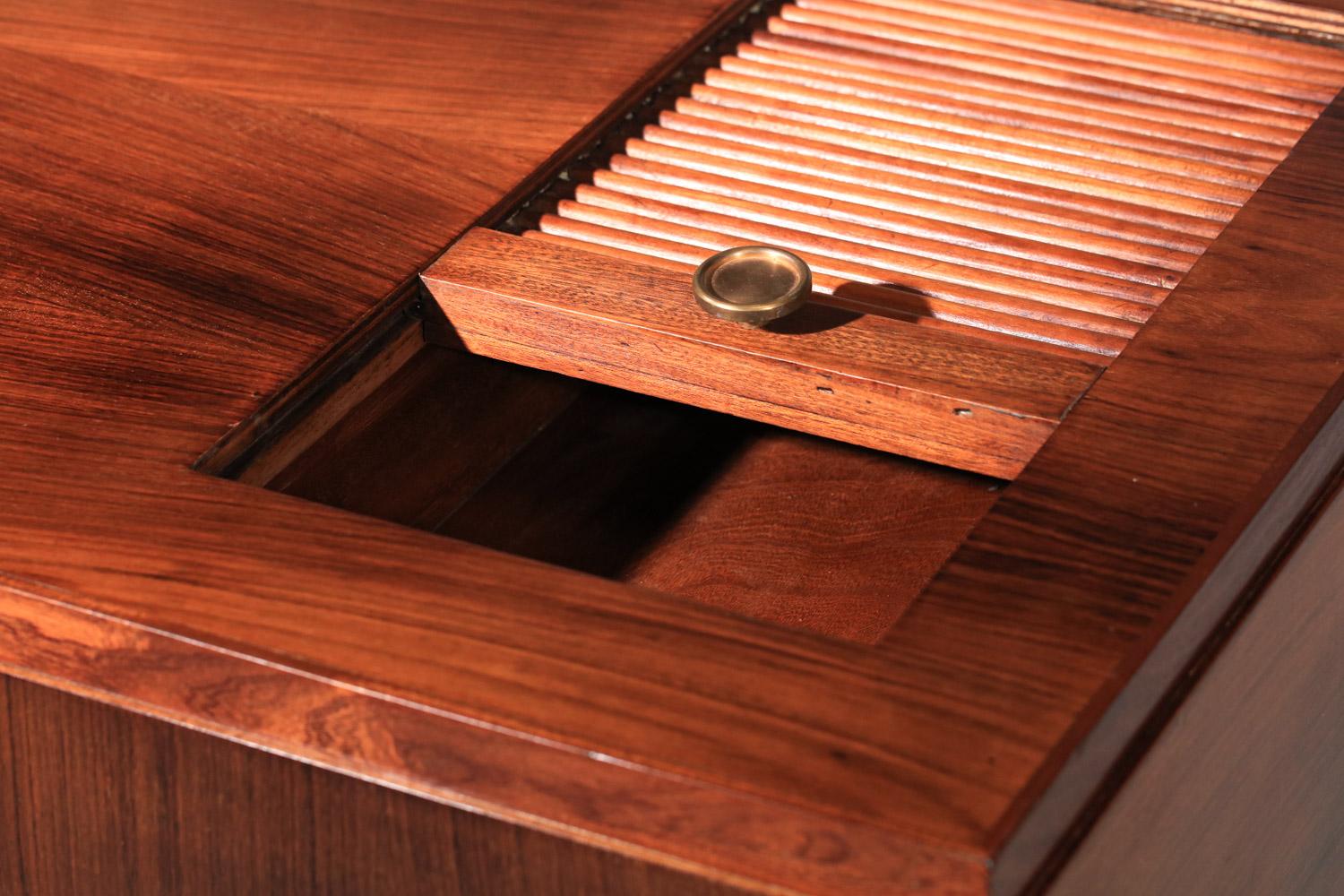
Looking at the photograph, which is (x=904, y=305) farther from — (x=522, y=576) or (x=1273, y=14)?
(x=1273, y=14)

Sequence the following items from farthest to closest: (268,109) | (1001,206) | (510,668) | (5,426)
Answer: (268,109), (1001,206), (5,426), (510,668)

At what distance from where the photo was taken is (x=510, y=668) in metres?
0.66

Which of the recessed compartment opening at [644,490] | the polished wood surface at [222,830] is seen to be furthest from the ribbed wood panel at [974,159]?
the polished wood surface at [222,830]

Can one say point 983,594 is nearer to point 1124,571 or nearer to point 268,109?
point 1124,571

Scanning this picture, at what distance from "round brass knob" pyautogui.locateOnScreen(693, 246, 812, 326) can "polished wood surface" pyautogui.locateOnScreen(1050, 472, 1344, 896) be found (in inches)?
10.9

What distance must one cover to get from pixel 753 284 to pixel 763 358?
0.16 ft

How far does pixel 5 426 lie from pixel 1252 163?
2.39ft

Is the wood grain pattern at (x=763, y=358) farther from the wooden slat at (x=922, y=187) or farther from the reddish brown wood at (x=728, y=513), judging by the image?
the reddish brown wood at (x=728, y=513)

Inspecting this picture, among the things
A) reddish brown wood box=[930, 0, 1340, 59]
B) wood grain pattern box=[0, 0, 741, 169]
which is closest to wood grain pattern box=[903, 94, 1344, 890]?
reddish brown wood box=[930, 0, 1340, 59]

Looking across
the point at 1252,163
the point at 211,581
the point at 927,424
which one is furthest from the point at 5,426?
the point at 1252,163

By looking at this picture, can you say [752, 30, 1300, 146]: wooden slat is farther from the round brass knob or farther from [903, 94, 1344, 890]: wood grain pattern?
the round brass knob

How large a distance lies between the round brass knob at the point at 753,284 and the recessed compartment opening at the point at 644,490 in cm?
A: 18

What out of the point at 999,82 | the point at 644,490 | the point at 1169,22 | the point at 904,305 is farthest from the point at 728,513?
the point at 1169,22

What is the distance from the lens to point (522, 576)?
27.8 inches
